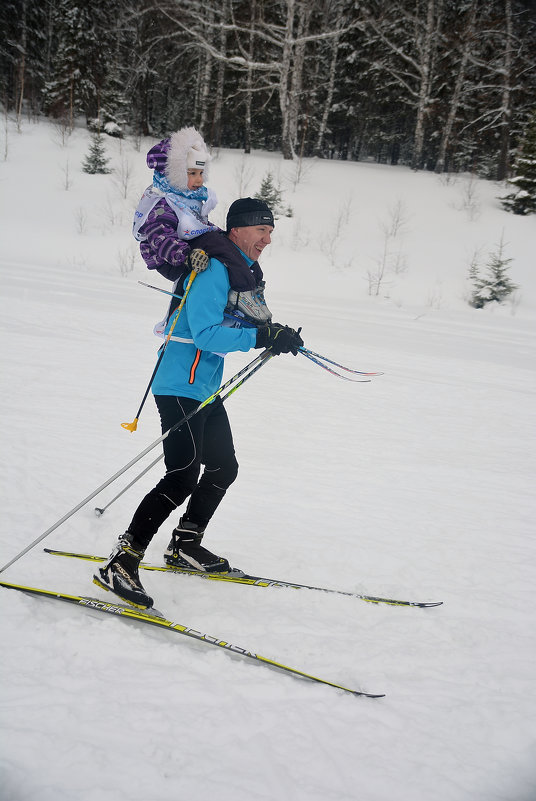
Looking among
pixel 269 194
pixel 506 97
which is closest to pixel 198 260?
pixel 269 194

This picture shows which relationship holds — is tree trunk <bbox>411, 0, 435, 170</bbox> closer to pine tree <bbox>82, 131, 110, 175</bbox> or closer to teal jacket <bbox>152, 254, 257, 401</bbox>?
pine tree <bbox>82, 131, 110, 175</bbox>

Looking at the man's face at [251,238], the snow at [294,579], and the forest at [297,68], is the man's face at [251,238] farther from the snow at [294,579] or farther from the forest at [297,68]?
the forest at [297,68]

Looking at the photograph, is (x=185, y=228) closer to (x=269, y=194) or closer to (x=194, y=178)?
(x=194, y=178)

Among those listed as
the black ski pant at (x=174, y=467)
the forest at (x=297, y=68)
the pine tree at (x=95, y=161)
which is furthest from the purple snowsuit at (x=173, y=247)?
the forest at (x=297, y=68)

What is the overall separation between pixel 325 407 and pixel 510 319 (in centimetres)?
699

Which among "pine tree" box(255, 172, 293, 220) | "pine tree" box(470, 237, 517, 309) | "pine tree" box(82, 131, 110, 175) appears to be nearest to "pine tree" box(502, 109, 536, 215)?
"pine tree" box(470, 237, 517, 309)

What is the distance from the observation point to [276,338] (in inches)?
103

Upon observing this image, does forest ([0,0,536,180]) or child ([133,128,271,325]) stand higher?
forest ([0,0,536,180])

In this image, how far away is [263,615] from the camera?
2.71 metres

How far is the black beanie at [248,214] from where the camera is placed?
260 cm

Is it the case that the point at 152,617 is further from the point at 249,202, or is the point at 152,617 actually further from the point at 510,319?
the point at 510,319

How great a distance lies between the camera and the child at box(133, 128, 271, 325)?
2.49m

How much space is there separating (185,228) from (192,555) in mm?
1815

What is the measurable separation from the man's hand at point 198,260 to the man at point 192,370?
Answer: 0.11 ft
